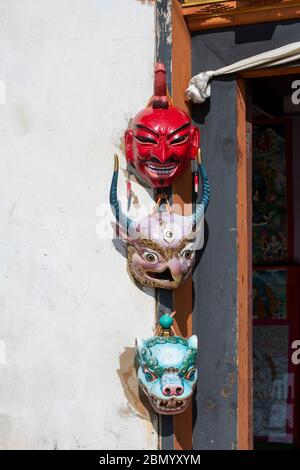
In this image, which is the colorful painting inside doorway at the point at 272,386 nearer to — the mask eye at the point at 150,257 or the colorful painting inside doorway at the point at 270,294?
the colorful painting inside doorway at the point at 270,294

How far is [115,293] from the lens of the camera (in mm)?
3133

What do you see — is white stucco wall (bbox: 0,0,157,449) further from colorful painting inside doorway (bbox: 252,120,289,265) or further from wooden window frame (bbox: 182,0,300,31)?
colorful painting inside doorway (bbox: 252,120,289,265)

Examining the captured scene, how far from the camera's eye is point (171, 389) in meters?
2.83

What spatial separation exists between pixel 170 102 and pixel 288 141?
175 centimetres

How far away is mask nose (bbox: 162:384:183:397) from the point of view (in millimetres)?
2832

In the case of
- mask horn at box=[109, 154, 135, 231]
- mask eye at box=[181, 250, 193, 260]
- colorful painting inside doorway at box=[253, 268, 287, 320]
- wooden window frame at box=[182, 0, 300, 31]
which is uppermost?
wooden window frame at box=[182, 0, 300, 31]

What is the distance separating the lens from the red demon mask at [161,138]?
2.94 m

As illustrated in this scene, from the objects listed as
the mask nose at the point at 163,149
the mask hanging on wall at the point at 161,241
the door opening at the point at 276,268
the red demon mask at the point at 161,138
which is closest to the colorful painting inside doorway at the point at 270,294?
the door opening at the point at 276,268

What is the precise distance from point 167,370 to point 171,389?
0.21 ft

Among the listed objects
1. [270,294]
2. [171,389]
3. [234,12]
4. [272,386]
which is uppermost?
[234,12]

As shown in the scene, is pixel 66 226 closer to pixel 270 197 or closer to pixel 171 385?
pixel 171 385

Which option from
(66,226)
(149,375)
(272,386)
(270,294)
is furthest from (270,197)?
(149,375)

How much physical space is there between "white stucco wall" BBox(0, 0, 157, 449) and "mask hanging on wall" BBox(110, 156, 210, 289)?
122mm

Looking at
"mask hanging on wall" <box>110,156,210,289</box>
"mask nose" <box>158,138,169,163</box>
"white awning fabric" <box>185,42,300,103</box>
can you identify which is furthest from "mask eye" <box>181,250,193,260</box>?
"white awning fabric" <box>185,42,300,103</box>
